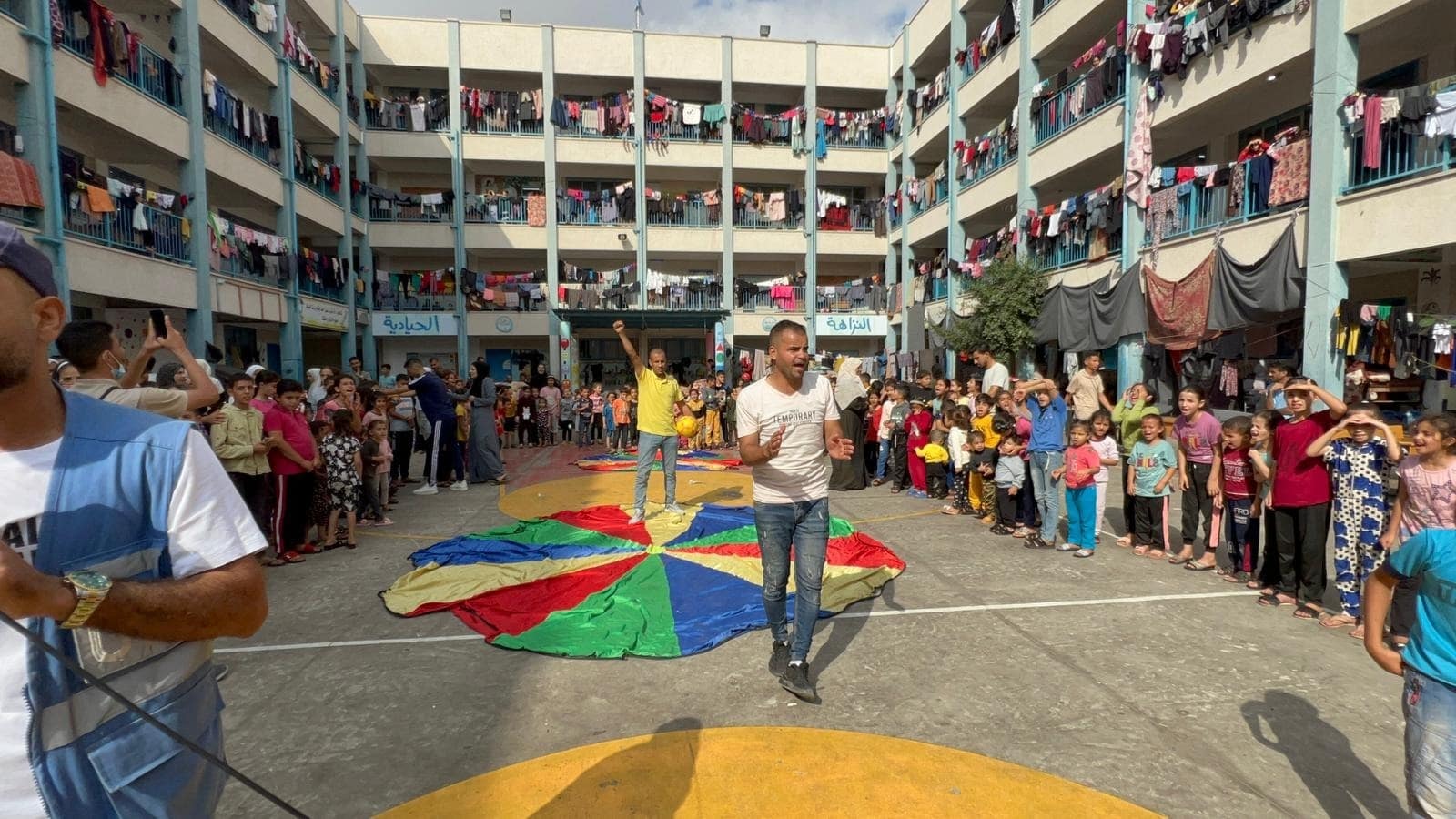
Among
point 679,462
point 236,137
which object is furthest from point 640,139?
point 679,462

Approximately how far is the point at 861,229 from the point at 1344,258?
821 inches

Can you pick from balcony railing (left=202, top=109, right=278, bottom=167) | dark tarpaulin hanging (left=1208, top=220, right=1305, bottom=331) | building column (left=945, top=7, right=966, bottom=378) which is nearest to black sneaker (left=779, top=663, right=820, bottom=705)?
dark tarpaulin hanging (left=1208, top=220, right=1305, bottom=331)

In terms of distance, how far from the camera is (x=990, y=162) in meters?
22.1

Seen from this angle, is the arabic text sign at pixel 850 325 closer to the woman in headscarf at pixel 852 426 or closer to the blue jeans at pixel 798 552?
the woman in headscarf at pixel 852 426

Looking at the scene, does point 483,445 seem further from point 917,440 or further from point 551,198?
point 551,198

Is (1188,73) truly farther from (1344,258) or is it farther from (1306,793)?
(1306,793)

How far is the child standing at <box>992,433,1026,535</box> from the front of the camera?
8047 millimetres

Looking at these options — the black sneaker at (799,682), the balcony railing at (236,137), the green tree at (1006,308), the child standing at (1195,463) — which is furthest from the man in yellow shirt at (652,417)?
the balcony railing at (236,137)

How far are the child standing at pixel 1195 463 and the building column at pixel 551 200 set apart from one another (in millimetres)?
23372

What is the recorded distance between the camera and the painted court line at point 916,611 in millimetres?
4848

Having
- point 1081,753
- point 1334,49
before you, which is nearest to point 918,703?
point 1081,753

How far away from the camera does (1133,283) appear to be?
14.7m

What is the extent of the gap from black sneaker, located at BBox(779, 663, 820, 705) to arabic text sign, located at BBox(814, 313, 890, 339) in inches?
1040

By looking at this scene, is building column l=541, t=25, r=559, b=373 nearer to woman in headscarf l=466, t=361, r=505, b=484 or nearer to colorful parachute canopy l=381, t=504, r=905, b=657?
woman in headscarf l=466, t=361, r=505, b=484
